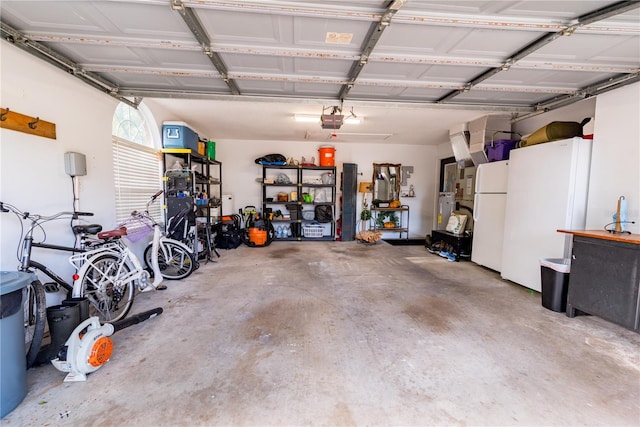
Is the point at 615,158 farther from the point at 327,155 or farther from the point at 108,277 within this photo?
the point at 108,277

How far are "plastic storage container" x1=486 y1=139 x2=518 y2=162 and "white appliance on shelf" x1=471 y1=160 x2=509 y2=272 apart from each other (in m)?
0.17

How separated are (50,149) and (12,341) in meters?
1.86

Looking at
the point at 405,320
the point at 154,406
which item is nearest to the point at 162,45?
the point at 154,406

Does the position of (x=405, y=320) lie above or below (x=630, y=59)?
below

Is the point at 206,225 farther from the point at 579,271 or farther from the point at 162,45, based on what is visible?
the point at 579,271

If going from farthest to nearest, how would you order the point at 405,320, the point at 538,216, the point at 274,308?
the point at 538,216
the point at 274,308
the point at 405,320

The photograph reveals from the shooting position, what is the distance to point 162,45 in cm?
239

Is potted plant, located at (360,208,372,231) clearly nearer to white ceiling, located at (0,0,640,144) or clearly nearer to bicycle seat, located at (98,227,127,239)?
white ceiling, located at (0,0,640,144)

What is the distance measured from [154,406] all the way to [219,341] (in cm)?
70

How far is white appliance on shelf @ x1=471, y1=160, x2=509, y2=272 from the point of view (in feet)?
13.3

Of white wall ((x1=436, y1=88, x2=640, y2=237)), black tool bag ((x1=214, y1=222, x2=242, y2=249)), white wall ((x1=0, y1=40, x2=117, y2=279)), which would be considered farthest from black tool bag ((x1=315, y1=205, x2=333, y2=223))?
white wall ((x1=436, y1=88, x2=640, y2=237))

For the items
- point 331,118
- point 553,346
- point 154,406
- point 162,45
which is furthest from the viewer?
point 331,118

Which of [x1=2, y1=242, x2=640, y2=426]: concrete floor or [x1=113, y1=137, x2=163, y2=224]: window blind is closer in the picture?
[x1=2, y1=242, x2=640, y2=426]: concrete floor

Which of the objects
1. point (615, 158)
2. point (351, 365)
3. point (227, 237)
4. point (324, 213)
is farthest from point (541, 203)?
point (227, 237)
